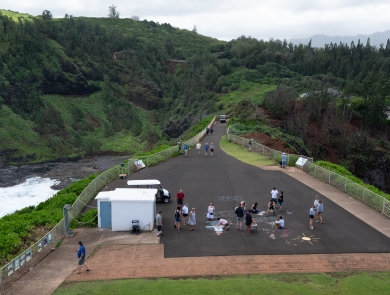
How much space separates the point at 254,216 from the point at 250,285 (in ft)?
23.8

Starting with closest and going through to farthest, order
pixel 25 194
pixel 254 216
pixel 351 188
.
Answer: pixel 254 216, pixel 351 188, pixel 25 194

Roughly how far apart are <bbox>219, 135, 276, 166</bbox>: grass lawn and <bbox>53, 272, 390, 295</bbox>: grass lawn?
1904 centimetres

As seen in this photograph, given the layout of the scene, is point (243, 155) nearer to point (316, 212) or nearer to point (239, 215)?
point (316, 212)

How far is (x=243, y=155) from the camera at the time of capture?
3731 cm

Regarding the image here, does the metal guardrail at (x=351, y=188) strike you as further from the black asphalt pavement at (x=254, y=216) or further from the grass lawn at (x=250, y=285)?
the grass lawn at (x=250, y=285)

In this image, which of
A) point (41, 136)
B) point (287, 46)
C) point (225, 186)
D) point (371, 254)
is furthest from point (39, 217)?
point (287, 46)

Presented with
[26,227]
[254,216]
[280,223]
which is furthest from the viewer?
[254,216]

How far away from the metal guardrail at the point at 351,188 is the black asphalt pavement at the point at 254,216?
6.22ft

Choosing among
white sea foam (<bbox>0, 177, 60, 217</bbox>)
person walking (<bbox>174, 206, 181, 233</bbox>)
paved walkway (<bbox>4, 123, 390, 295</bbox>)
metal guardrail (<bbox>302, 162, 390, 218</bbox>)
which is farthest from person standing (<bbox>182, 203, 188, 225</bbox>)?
white sea foam (<bbox>0, 177, 60, 217</bbox>)

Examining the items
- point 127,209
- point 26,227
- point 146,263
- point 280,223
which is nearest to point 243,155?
point 280,223

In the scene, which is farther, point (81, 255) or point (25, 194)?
point (25, 194)

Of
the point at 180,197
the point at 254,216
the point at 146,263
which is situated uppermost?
the point at 180,197

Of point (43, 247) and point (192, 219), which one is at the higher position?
point (192, 219)

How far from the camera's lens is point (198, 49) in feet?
484
